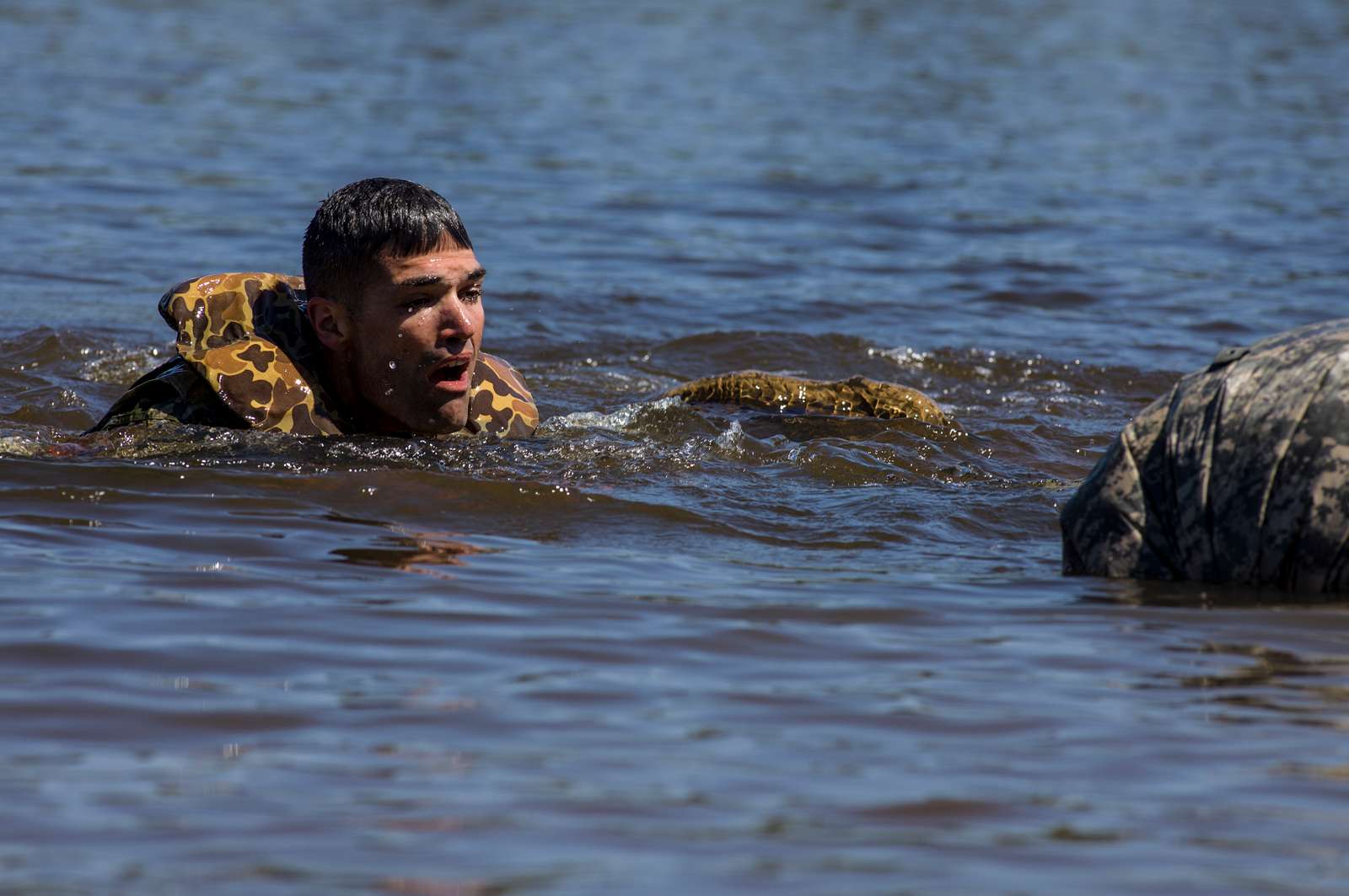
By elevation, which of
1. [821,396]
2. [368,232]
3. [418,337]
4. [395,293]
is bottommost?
[821,396]

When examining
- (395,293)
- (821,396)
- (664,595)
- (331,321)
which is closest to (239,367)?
(331,321)

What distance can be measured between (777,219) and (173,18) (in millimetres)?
13465

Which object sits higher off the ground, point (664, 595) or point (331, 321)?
point (331, 321)

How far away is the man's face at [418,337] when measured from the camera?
6277 mm

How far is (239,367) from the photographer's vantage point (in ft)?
20.6

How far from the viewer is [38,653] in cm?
412

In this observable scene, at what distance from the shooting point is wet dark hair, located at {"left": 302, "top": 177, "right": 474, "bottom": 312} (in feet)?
20.5

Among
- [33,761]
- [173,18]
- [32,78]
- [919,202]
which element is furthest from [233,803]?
[173,18]

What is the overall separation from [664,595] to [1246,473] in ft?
4.89

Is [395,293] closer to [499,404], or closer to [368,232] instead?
[368,232]

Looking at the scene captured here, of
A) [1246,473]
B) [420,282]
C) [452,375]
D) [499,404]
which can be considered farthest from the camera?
[499,404]

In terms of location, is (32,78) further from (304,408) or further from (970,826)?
(970,826)

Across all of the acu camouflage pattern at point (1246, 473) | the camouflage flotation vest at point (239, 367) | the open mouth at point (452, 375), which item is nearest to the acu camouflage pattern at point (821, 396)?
the open mouth at point (452, 375)

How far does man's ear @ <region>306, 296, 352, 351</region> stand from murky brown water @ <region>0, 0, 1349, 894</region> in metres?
0.38
